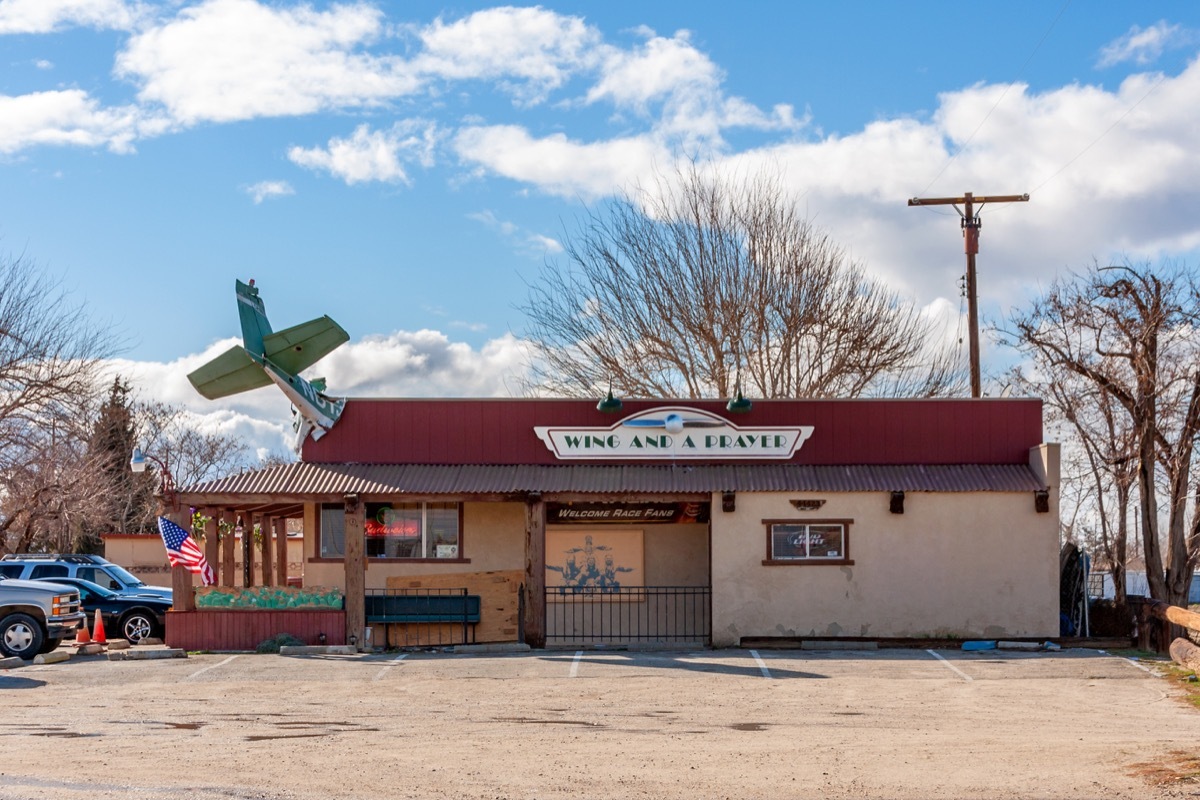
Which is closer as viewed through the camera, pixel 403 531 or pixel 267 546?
pixel 403 531

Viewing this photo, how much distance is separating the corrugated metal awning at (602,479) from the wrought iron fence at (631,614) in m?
2.32

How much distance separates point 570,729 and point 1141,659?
428 inches

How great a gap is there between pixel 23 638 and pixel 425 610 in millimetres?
6646

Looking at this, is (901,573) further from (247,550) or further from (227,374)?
(247,550)

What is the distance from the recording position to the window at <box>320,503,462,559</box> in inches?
953

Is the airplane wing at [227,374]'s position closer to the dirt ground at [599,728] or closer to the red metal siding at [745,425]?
the red metal siding at [745,425]

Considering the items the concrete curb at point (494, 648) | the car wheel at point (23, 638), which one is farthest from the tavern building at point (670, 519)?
the car wheel at point (23, 638)

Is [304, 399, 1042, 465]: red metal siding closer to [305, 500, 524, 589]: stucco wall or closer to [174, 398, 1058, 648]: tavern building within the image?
[174, 398, 1058, 648]: tavern building

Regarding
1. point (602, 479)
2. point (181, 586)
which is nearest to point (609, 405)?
point (602, 479)

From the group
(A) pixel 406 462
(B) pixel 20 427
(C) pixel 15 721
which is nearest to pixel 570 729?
(C) pixel 15 721

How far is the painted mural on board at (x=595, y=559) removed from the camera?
25203 mm

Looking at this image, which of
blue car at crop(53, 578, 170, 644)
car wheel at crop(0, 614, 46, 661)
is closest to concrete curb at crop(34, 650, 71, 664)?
car wheel at crop(0, 614, 46, 661)

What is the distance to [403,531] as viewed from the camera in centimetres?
2428

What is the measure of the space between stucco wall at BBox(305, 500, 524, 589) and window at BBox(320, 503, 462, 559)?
17 cm
